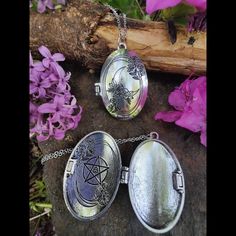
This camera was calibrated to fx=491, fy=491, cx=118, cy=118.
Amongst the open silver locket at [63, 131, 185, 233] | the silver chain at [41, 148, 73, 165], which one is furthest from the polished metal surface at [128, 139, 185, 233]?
the silver chain at [41, 148, 73, 165]

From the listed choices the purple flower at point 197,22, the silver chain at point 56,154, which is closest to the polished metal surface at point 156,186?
the silver chain at point 56,154

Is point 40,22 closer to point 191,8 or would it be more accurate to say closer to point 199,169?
point 191,8

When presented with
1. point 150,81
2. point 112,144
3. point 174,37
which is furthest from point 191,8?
point 112,144

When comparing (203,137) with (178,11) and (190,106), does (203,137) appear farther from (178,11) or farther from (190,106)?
(178,11)

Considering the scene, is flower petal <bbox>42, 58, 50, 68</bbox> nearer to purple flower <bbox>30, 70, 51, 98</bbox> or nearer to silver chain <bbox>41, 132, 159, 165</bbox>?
purple flower <bbox>30, 70, 51, 98</bbox>

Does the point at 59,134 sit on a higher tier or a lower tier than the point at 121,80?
lower

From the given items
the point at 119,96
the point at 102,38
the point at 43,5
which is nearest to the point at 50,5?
the point at 43,5

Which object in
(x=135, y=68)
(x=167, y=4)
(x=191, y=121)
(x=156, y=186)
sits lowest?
(x=156, y=186)
